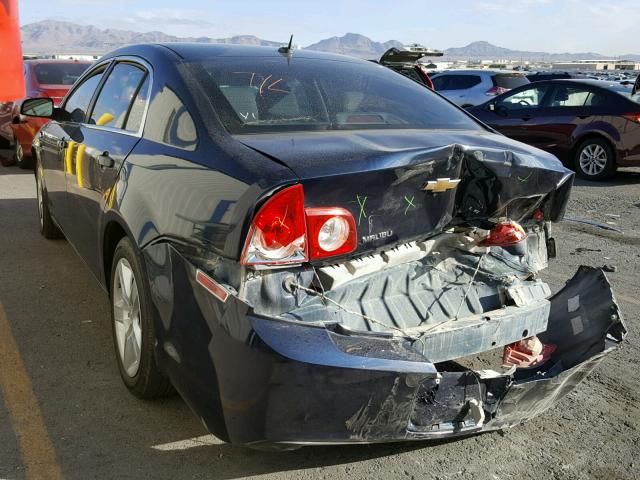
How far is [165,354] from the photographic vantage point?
2900mm

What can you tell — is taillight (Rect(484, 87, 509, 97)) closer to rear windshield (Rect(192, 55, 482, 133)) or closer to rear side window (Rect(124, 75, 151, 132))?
rear windshield (Rect(192, 55, 482, 133))

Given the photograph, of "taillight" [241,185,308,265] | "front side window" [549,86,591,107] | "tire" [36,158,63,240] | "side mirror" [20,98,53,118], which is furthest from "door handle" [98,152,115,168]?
"front side window" [549,86,591,107]

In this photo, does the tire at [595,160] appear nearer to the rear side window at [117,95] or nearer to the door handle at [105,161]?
the rear side window at [117,95]

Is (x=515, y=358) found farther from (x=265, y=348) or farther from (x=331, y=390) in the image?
(x=265, y=348)

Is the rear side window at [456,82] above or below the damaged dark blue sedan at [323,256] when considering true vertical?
below

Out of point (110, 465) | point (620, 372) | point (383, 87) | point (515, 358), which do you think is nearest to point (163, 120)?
point (383, 87)

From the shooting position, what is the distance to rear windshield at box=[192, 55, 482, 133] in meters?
3.18

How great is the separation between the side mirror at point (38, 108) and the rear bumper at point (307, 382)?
265cm

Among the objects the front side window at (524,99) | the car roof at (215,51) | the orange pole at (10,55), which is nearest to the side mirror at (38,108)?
the orange pole at (10,55)

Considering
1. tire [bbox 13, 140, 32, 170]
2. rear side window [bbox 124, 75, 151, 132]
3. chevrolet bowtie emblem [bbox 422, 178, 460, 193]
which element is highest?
rear side window [bbox 124, 75, 151, 132]

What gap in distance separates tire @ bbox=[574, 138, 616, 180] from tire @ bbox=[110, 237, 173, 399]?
8.51 m

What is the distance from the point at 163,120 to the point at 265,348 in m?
1.41

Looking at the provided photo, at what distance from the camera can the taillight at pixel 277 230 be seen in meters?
2.46

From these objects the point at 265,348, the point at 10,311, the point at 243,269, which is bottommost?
the point at 10,311
